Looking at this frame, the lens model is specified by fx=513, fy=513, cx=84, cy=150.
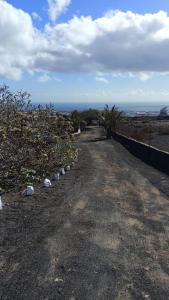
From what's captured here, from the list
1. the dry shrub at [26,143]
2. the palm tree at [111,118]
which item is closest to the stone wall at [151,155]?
the dry shrub at [26,143]

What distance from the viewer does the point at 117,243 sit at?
825cm

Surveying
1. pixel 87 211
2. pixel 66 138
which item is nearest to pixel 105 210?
A: pixel 87 211

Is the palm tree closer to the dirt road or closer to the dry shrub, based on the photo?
the dry shrub

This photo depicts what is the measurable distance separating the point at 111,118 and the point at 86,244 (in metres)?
41.4

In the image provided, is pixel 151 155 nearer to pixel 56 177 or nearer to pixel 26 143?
pixel 56 177

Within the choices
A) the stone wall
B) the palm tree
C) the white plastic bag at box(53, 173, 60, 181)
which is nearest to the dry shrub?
the white plastic bag at box(53, 173, 60, 181)

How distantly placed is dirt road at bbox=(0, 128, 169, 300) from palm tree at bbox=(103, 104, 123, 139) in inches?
1327

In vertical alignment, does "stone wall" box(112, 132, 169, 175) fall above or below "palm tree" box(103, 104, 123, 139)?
above

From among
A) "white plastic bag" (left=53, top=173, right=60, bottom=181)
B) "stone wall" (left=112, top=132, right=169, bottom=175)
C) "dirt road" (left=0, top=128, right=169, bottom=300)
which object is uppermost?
"dirt road" (left=0, top=128, right=169, bottom=300)

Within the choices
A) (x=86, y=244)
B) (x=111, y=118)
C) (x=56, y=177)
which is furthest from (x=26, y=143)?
(x=111, y=118)

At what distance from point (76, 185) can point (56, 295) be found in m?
9.12

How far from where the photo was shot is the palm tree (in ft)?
158

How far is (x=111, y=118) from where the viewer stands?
49188 millimetres

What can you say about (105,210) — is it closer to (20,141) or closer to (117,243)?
Result: (117,243)
